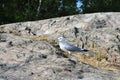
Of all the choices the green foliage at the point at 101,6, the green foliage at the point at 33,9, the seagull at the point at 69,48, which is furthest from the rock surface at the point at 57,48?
the green foliage at the point at 101,6

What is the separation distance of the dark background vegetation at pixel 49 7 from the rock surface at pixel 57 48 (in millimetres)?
15146

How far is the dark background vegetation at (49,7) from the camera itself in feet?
115

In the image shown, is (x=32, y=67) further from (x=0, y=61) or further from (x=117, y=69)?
(x=117, y=69)

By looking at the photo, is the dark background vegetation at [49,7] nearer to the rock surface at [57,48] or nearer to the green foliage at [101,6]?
the green foliage at [101,6]

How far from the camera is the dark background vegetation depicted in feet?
115

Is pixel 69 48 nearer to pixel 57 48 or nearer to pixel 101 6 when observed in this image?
pixel 57 48

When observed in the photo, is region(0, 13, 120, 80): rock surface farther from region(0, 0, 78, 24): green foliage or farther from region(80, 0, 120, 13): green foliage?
region(80, 0, 120, 13): green foliage

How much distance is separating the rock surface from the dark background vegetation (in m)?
15.1

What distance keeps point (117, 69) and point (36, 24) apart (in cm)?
662

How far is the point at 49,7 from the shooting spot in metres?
36.9

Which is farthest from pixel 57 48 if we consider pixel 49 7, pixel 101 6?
pixel 49 7

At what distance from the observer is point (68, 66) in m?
13.4

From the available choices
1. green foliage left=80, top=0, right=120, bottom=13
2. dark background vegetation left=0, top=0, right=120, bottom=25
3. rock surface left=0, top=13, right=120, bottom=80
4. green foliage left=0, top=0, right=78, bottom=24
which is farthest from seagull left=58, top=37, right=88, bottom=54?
green foliage left=80, top=0, right=120, bottom=13

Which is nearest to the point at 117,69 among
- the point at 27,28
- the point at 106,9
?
the point at 27,28
